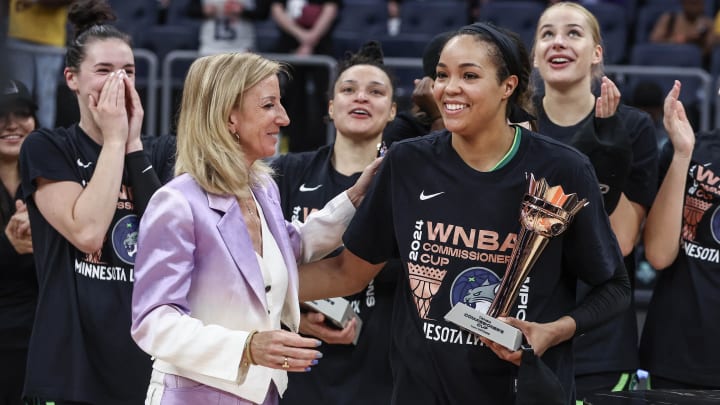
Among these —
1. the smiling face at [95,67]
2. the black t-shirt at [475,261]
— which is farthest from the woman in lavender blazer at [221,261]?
the smiling face at [95,67]

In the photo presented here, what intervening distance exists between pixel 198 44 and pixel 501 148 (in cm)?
689

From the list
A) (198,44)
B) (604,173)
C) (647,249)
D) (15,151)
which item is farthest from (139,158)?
(198,44)

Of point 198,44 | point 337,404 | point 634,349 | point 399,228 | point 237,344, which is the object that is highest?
point 198,44

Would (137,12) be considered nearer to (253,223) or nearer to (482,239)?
(253,223)

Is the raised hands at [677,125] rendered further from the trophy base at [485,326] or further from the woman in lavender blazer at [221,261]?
the woman in lavender blazer at [221,261]

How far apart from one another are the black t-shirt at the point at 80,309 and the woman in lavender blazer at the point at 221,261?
0.88 meters

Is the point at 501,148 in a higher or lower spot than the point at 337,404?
higher

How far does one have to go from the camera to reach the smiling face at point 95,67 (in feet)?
11.4

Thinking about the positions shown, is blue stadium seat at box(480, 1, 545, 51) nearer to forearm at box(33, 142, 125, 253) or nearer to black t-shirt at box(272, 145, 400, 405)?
black t-shirt at box(272, 145, 400, 405)

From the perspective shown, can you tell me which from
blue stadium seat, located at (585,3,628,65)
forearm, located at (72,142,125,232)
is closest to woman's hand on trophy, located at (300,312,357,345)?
forearm, located at (72,142,125,232)

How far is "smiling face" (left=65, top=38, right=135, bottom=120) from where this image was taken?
11.4 feet

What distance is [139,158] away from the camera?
3.38m

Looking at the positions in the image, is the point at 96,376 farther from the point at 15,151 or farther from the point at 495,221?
the point at 495,221

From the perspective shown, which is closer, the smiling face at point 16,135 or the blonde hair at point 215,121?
the blonde hair at point 215,121
